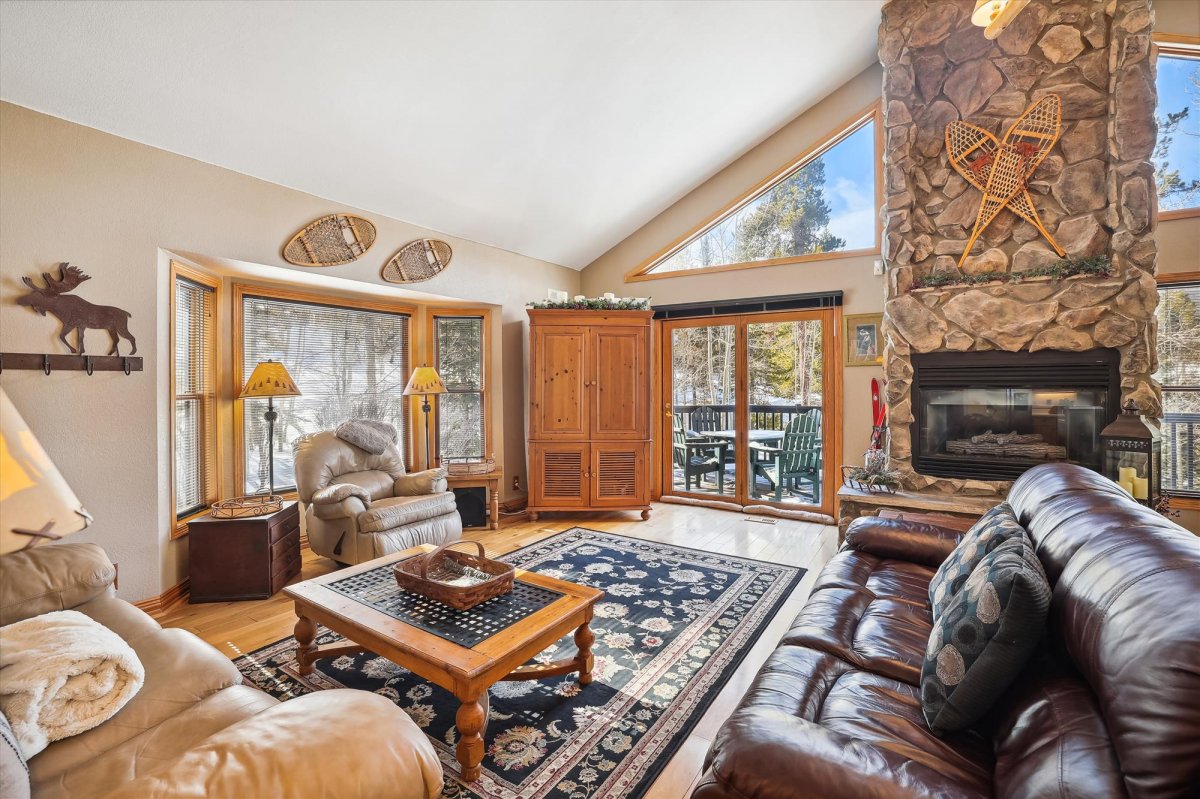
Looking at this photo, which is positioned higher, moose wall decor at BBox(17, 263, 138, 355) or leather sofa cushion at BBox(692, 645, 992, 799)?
moose wall decor at BBox(17, 263, 138, 355)

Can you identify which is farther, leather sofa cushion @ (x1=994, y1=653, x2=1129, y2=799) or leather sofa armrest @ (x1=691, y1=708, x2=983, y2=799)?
leather sofa armrest @ (x1=691, y1=708, x2=983, y2=799)

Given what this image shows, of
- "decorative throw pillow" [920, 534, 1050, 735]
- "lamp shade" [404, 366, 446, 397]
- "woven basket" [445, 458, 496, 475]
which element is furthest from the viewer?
"woven basket" [445, 458, 496, 475]

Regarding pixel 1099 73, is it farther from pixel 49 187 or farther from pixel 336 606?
pixel 49 187

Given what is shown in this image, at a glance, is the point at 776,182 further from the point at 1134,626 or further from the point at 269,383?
the point at 1134,626

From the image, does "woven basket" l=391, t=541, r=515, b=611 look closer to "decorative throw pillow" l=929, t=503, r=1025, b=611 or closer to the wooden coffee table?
the wooden coffee table

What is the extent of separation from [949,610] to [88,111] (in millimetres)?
4114

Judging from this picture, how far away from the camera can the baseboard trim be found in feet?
9.83

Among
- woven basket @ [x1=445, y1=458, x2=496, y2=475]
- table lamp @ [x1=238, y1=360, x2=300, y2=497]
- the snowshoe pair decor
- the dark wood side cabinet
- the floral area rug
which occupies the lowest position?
the floral area rug

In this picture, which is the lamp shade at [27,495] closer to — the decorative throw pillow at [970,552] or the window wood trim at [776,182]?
the decorative throw pillow at [970,552]

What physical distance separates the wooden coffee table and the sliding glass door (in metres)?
3.39

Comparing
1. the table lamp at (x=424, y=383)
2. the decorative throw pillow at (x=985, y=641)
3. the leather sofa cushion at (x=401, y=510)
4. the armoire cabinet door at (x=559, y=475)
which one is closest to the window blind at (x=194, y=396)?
the leather sofa cushion at (x=401, y=510)

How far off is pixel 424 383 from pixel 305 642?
2523 mm

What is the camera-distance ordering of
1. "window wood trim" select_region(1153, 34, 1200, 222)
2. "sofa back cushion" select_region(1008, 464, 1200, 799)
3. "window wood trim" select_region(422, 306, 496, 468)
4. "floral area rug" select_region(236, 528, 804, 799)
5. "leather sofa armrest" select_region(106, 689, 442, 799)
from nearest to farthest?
"sofa back cushion" select_region(1008, 464, 1200, 799) → "leather sofa armrest" select_region(106, 689, 442, 799) → "floral area rug" select_region(236, 528, 804, 799) → "window wood trim" select_region(1153, 34, 1200, 222) → "window wood trim" select_region(422, 306, 496, 468)

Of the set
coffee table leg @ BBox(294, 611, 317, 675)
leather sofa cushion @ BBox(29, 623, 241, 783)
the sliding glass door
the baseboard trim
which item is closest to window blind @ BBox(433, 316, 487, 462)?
the sliding glass door
